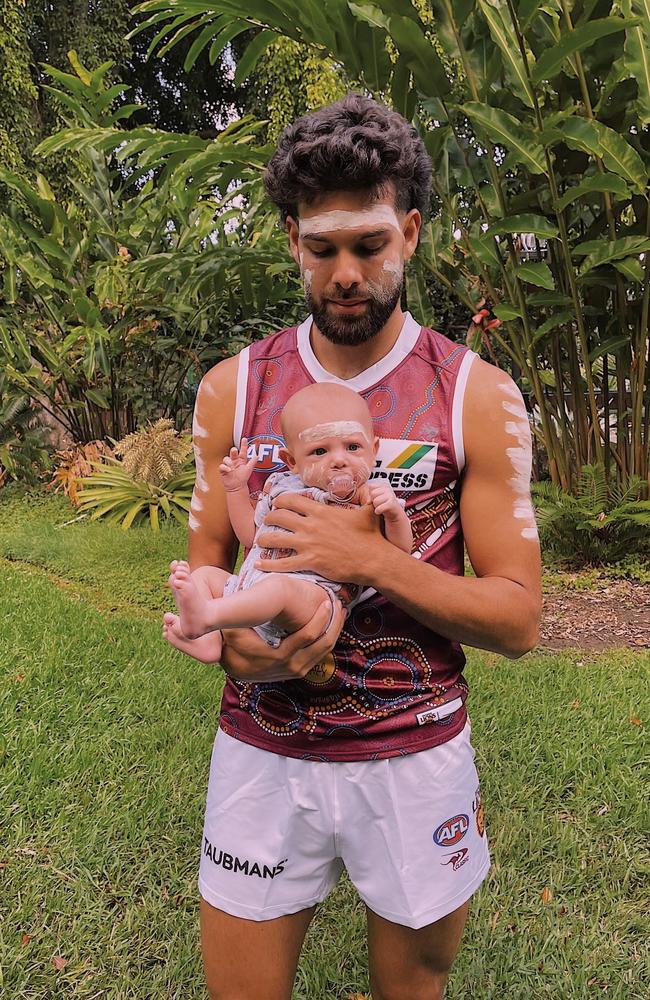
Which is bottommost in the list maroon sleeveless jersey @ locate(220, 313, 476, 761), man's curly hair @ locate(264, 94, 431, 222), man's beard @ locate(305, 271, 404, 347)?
maroon sleeveless jersey @ locate(220, 313, 476, 761)

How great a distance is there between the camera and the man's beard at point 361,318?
1473mm

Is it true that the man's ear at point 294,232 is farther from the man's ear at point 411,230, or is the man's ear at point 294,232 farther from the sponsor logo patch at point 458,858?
the sponsor logo patch at point 458,858

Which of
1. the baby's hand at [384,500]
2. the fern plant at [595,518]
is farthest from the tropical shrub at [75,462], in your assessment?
the baby's hand at [384,500]

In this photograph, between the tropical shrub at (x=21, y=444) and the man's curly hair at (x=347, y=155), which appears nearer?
the man's curly hair at (x=347, y=155)

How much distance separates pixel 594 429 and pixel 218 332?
4344 millimetres

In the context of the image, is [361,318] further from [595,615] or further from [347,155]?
[595,615]

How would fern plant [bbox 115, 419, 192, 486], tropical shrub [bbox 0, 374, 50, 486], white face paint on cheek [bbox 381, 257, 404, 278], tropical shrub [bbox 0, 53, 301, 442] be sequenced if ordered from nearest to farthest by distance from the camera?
white face paint on cheek [bbox 381, 257, 404, 278] → tropical shrub [bbox 0, 53, 301, 442] → fern plant [bbox 115, 419, 192, 486] → tropical shrub [bbox 0, 374, 50, 486]

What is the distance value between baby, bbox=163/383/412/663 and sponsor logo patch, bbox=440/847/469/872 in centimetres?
54

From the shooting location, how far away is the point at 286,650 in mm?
1345

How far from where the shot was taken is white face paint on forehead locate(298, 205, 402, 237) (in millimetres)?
1447

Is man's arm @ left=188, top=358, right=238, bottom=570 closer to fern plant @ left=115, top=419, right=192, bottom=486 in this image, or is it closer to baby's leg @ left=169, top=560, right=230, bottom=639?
baby's leg @ left=169, top=560, right=230, bottom=639

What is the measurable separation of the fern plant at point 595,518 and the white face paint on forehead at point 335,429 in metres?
4.04

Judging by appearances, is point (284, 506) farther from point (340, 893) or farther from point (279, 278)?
point (279, 278)

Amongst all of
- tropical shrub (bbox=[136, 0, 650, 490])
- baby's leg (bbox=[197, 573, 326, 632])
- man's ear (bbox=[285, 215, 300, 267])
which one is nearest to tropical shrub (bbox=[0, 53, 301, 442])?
tropical shrub (bbox=[136, 0, 650, 490])
